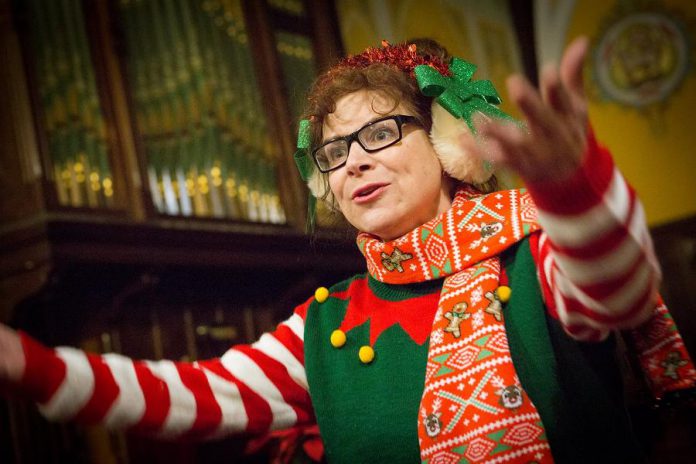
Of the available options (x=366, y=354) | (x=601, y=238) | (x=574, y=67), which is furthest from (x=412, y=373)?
(x=574, y=67)

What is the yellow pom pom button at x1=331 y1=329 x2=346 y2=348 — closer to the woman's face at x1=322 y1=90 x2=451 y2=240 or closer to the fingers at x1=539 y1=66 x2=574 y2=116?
the woman's face at x1=322 y1=90 x2=451 y2=240

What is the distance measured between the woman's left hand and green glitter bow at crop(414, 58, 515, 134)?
0.44 metres

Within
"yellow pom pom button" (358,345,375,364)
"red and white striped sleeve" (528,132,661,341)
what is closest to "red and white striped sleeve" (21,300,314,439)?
"yellow pom pom button" (358,345,375,364)

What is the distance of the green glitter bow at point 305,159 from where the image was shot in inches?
50.3

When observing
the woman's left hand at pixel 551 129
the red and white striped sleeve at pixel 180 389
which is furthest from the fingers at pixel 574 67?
the red and white striped sleeve at pixel 180 389

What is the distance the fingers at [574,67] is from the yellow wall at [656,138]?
4.03 meters

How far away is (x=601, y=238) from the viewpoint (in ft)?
2.25

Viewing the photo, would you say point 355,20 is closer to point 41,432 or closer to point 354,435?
point 41,432

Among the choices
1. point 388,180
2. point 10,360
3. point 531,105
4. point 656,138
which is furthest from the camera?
point 656,138

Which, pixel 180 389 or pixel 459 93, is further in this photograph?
pixel 459 93

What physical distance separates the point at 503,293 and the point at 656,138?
3877 mm

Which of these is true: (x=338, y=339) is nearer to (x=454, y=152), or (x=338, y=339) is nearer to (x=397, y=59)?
(x=454, y=152)

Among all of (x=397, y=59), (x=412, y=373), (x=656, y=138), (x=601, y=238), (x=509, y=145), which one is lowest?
(x=412, y=373)

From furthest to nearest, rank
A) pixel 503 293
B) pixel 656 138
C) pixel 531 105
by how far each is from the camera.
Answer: pixel 656 138 < pixel 503 293 < pixel 531 105
